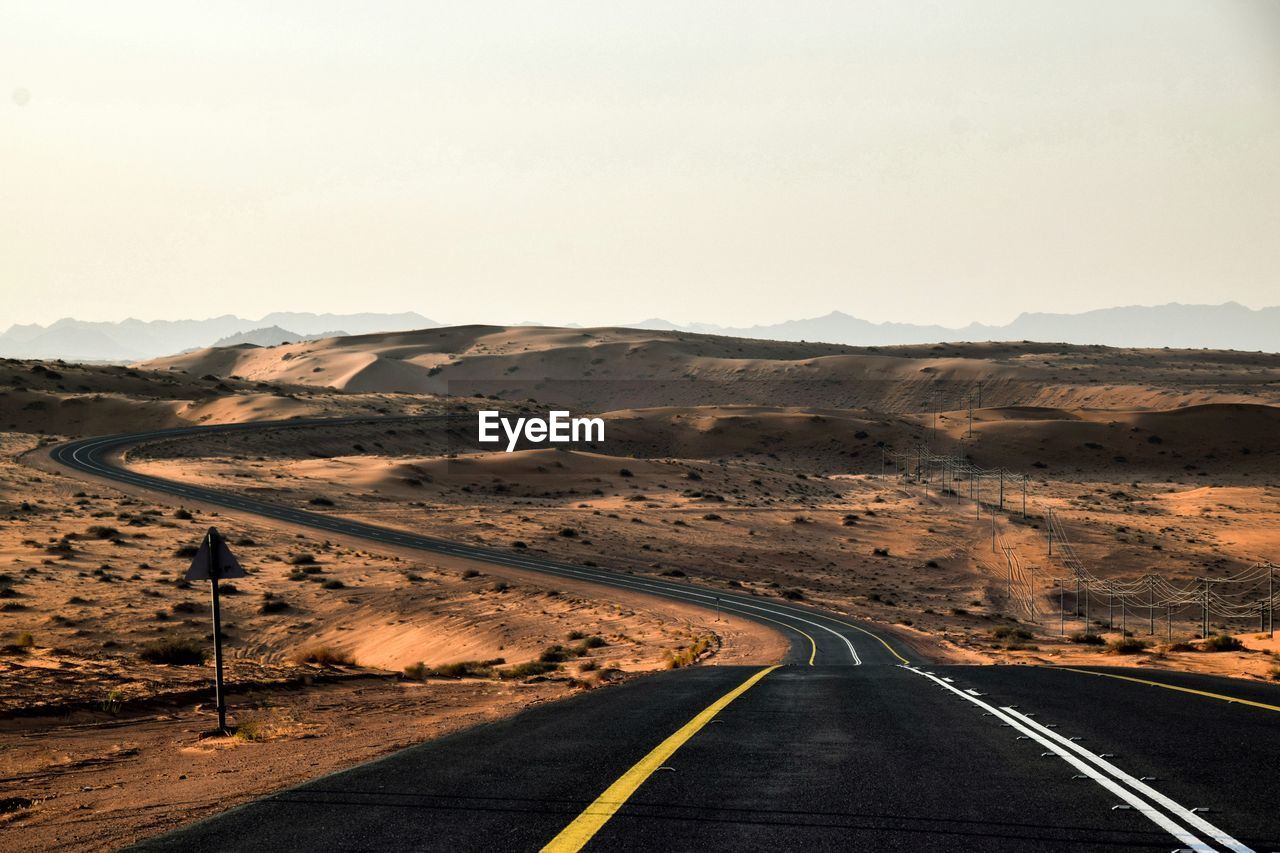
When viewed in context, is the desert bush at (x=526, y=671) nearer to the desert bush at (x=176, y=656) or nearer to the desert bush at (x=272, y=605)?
the desert bush at (x=176, y=656)

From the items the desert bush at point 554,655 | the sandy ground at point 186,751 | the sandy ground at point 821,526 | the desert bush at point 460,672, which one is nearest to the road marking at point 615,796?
the sandy ground at point 186,751

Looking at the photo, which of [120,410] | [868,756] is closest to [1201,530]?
[868,756]

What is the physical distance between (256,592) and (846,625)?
24499 mm

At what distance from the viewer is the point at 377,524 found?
223ft

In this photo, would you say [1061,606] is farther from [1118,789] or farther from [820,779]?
[820,779]

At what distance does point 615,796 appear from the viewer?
7645 mm

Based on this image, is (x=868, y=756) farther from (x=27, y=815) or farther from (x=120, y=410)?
(x=120, y=410)

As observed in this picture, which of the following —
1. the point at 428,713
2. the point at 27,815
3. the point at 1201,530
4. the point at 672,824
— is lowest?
the point at 1201,530

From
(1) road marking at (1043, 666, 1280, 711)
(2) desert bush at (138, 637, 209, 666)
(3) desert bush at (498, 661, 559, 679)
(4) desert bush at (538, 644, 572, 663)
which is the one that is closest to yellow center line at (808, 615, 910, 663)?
(4) desert bush at (538, 644, 572, 663)

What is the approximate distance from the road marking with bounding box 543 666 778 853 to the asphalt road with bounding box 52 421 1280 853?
2 centimetres

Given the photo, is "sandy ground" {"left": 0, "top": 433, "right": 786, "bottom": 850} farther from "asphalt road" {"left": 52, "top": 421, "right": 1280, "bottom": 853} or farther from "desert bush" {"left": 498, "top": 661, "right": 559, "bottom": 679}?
"asphalt road" {"left": 52, "top": 421, "right": 1280, "bottom": 853}

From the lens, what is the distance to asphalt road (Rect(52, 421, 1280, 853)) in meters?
6.61

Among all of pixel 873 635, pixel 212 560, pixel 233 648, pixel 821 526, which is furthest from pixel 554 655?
pixel 821 526

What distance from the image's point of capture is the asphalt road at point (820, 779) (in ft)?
21.7
